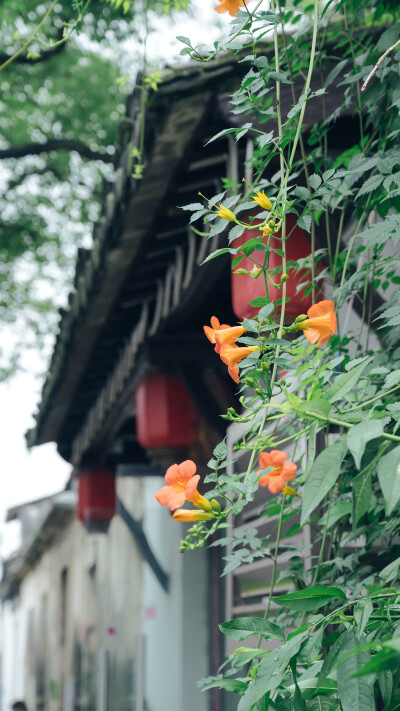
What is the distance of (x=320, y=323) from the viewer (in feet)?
4.42

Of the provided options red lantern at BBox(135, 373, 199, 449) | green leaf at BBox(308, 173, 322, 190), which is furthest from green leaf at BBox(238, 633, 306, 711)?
red lantern at BBox(135, 373, 199, 449)

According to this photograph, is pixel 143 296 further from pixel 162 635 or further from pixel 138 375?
pixel 162 635

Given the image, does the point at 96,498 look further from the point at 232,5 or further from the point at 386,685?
the point at 386,685

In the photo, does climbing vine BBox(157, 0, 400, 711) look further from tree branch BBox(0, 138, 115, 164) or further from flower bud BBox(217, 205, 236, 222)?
tree branch BBox(0, 138, 115, 164)

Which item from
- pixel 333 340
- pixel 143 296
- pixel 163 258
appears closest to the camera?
pixel 333 340

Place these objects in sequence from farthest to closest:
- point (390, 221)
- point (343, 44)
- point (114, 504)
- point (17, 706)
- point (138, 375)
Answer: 1. point (17, 706)
2. point (114, 504)
3. point (138, 375)
4. point (343, 44)
5. point (390, 221)

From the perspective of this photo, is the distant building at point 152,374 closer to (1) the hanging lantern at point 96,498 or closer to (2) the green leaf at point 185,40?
(1) the hanging lantern at point 96,498

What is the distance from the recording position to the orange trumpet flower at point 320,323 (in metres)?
1.34

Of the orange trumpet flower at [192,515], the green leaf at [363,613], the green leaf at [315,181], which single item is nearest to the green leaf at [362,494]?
the green leaf at [363,613]

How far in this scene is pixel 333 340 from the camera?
1828mm

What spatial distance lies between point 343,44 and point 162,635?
5.33 m

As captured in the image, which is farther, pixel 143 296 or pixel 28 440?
pixel 28 440

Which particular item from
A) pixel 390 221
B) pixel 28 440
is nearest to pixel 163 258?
pixel 390 221

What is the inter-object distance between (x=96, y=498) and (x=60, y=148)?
15.1ft
